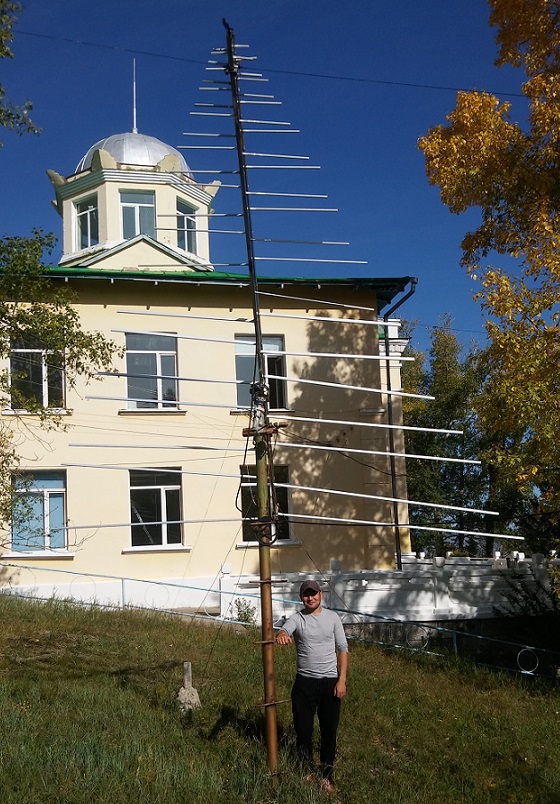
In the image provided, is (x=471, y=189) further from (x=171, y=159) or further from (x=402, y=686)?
(x=171, y=159)

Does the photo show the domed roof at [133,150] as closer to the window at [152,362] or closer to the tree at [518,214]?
the window at [152,362]

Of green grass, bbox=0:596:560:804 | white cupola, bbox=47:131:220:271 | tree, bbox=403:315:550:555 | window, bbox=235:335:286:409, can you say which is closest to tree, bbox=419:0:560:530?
green grass, bbox=0:596:560:804

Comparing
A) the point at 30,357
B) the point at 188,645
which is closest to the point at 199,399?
the point at 30,357

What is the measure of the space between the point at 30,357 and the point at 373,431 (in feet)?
27.1

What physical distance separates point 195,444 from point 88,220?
8.97 m

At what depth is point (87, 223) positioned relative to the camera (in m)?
26.6

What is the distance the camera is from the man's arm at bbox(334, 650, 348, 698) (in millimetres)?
8125

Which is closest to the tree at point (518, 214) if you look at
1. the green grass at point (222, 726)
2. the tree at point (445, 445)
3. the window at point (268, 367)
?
the green grass at point (222, 726)

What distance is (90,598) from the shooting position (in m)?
18.9

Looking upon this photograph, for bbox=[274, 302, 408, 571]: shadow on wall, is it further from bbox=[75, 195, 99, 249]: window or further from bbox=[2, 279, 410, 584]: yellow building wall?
bbox=[75, 195, 99, 249]: window

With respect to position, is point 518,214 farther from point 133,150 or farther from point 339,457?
point 133,150

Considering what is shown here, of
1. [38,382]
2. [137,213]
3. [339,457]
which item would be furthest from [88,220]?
[339,457]

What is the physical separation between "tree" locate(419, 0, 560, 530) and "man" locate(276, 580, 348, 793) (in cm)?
607

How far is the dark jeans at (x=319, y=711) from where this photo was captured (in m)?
8.17
